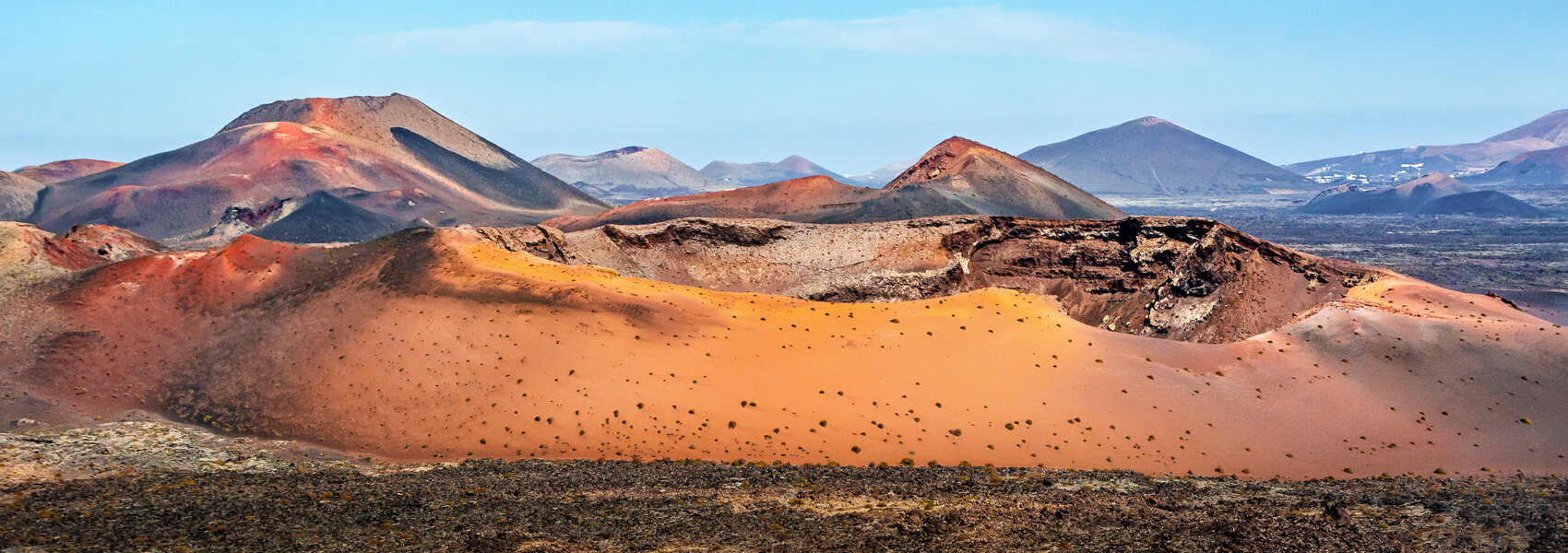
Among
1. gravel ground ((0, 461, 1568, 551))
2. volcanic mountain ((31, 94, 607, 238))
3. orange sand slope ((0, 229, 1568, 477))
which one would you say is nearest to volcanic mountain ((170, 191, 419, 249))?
volcanic mountain ((31, 94, 607, 238))

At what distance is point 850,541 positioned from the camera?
1178 cm

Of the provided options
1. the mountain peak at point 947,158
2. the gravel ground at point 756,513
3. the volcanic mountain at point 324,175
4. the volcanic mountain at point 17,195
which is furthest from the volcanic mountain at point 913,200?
the volcanic mountain at point 17,195

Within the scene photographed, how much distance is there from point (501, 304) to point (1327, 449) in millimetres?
19439

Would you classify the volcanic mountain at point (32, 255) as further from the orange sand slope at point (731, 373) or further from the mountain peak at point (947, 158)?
the mountain peak at point (947, 158)

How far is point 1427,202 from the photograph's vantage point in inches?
6806

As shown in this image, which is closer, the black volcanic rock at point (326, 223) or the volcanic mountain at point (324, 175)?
the black volcanic rock at point (326, 223)

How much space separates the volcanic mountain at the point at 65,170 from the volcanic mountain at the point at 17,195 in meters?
4.60

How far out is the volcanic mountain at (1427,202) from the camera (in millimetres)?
156500

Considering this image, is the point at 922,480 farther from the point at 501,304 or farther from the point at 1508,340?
the point at 1508,340

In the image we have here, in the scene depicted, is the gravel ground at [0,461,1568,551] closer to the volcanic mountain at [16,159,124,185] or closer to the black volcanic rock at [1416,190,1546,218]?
the volcanic mountain at [16,159,124,185]

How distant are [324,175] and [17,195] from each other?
2875 centimetres

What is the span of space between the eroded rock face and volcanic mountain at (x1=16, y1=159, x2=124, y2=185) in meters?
97.8

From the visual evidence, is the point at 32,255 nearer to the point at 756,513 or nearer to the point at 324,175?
the point at 756,513

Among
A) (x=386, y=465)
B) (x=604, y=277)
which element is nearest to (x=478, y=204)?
(x=604, y=277)
